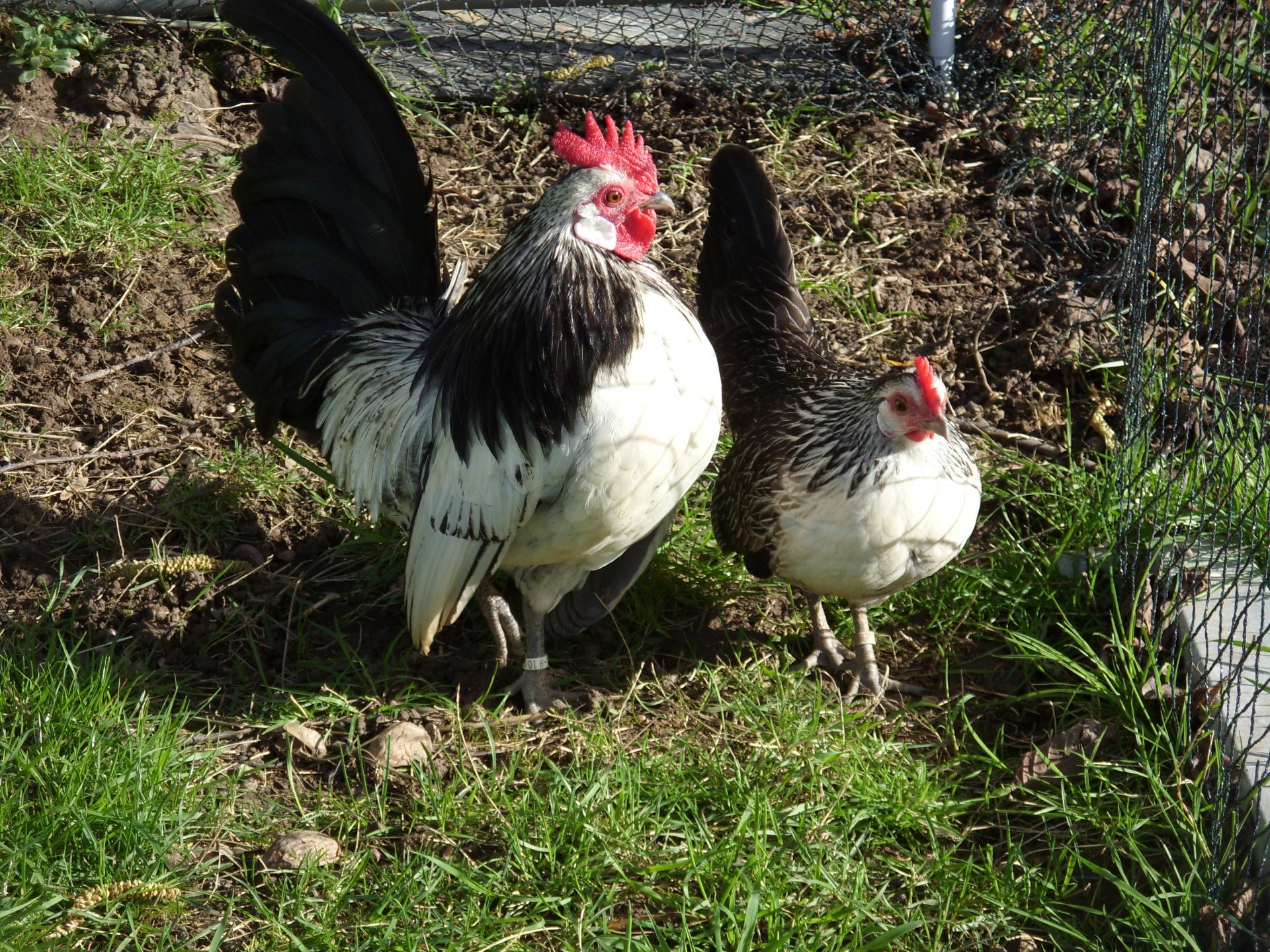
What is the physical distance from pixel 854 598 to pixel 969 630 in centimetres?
66

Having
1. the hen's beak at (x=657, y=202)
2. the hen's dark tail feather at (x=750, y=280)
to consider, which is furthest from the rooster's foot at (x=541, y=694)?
the hen's beak at (x=657, y=202)

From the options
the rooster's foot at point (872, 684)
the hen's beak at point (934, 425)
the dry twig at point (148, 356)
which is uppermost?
the hen's beak at point (934, 425)

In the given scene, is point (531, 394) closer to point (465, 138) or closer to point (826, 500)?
point (826, 500)

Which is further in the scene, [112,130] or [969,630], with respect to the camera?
[112,130]

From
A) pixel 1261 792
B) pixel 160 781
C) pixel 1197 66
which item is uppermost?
pixel 1197 66

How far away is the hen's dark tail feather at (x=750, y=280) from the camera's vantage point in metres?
3.85

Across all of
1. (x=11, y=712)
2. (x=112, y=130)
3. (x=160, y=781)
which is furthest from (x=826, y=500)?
(x=112, y=130)

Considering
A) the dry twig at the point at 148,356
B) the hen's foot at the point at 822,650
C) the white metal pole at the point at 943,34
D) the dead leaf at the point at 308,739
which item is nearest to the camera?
the dead leaf at the point at 308,739

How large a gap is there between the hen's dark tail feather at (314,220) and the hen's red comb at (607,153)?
28.6 inches

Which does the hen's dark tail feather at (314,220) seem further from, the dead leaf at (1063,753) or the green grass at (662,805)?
the dead leaf at (1063,753)

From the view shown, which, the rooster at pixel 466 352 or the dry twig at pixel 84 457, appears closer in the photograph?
the rooster at pixel 466 352

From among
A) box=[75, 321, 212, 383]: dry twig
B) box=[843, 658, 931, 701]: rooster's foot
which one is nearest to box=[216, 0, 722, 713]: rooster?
box=[843, 658, 931, 701]: rooster's foot

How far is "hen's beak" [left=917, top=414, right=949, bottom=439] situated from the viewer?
3141mm

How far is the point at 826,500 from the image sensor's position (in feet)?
10.5
